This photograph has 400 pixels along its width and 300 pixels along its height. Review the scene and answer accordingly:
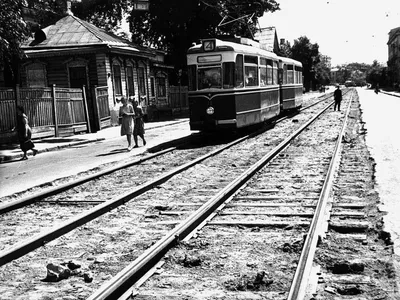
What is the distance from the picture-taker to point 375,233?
19.9ft

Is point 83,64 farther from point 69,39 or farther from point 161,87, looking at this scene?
point 161,87

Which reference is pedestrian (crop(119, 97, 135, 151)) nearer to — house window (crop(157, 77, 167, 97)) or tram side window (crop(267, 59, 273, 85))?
tram side window (crop(267, 59, 273, 85))

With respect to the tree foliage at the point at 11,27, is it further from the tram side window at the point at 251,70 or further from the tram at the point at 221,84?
the tram side window at the point at 251,70

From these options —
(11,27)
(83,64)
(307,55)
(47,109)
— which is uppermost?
(307,55)

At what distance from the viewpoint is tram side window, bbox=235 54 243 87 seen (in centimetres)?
1702

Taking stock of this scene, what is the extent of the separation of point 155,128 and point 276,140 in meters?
11.3

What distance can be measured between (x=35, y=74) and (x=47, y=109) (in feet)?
25.6

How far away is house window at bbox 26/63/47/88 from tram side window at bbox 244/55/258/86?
1479 cm

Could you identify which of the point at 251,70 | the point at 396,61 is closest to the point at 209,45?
the point at 251,70

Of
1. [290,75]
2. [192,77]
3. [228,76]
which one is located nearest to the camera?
[228,76]

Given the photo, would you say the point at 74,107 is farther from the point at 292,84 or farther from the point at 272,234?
the point at 272,234

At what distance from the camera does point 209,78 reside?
677 inches

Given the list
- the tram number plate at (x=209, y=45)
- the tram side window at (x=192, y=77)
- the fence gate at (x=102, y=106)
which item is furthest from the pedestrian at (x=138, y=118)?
the fence gate at (x=102, y=106)

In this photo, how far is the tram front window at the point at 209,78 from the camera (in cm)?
1705
